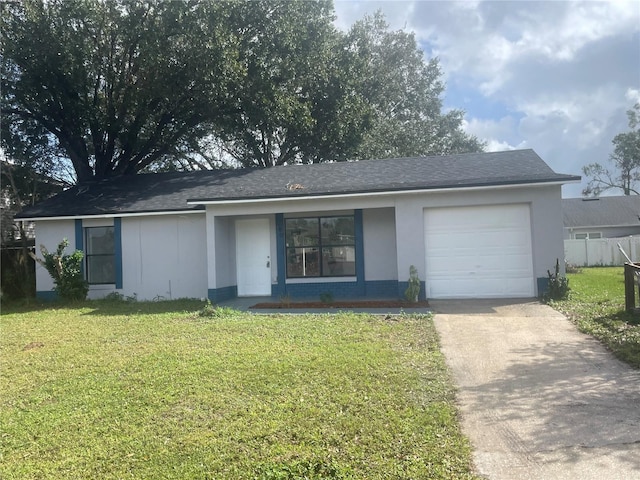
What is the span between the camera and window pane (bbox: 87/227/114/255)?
571 inches

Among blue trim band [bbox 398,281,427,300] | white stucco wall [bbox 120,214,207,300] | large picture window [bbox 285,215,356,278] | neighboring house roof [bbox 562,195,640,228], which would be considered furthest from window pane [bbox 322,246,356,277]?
neighboring house roof [bbox 562,195,640,228]

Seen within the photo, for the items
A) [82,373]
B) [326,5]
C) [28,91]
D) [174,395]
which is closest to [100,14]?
[28,91]

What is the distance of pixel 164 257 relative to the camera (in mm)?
14141

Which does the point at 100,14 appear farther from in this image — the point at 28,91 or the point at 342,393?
the point at 342,393

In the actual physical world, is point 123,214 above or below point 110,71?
below

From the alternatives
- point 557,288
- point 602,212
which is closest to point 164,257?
point 557,288

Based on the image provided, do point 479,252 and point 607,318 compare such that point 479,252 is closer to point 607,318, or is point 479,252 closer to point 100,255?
point 607,318

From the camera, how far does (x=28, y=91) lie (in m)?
17.1

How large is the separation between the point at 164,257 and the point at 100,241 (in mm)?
2067

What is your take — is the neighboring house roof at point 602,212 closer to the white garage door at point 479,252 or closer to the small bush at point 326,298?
the white garage door at point 479,252

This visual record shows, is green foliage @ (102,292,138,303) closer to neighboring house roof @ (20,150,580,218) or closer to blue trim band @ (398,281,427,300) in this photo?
neighboring house roof @ (20,150,580,218)

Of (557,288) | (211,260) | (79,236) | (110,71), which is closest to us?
(557,288)

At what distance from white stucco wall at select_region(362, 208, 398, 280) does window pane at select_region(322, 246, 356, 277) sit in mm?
398

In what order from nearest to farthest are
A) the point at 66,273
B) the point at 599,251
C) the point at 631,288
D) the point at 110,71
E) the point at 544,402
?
the point at 544,402 < the point at 631,288 < the point at 66,273 < the point at 110,71 < the point at 599,251
